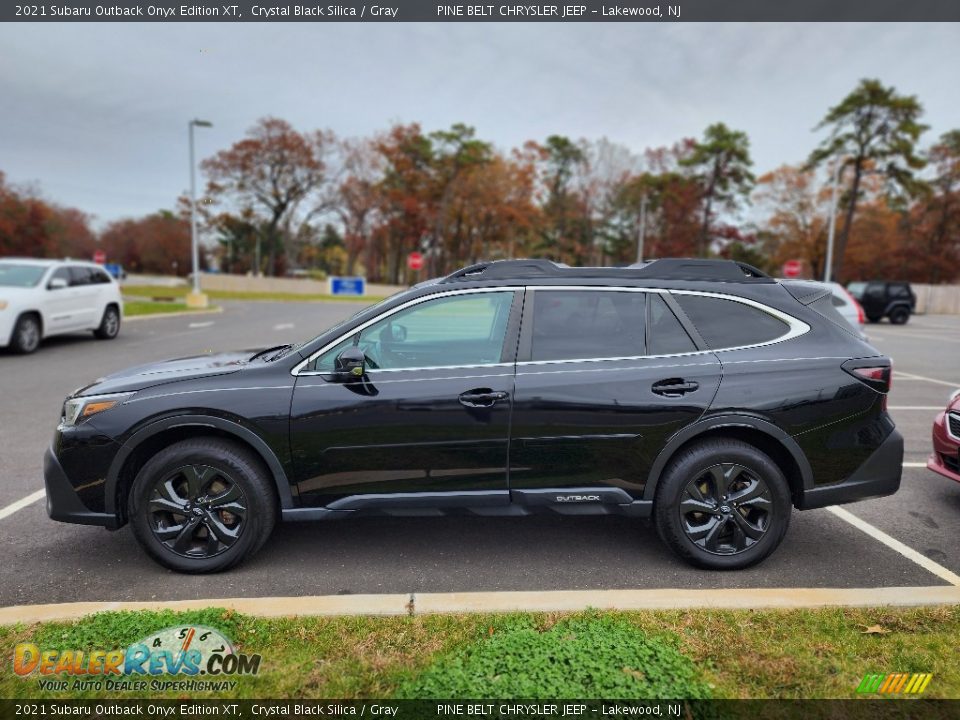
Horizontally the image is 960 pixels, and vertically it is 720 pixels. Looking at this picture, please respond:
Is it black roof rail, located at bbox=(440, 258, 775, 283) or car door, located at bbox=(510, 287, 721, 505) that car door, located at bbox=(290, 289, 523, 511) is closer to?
car door, located at bbox=(510, 287, 721, 505)

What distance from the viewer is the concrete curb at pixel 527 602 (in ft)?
9.90

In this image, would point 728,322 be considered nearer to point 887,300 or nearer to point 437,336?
point 437,336

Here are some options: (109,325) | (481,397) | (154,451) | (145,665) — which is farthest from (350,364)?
(109,325)

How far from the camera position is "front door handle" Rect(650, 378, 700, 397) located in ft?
11.4

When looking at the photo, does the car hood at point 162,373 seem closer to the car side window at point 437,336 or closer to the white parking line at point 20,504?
the car side window at point 437,336

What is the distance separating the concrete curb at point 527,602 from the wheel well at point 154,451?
588 mm

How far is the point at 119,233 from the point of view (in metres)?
94.4

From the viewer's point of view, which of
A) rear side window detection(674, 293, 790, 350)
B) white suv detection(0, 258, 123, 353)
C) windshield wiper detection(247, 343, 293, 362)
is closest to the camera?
rear side window detection(674, 293, 790, 350)

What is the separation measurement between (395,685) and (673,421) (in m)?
1.98

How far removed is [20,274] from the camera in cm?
1188

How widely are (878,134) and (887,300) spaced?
16352 mm

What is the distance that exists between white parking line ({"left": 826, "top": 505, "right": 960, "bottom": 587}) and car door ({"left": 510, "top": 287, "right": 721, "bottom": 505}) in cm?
168

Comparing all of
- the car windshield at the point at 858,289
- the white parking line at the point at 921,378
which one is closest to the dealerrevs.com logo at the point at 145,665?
the white parking line at the point at 921,378

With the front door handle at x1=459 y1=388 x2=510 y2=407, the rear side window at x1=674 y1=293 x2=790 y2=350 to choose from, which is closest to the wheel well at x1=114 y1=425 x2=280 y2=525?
the front door handle at x1=459 y1=388 x2=510 y2=407
